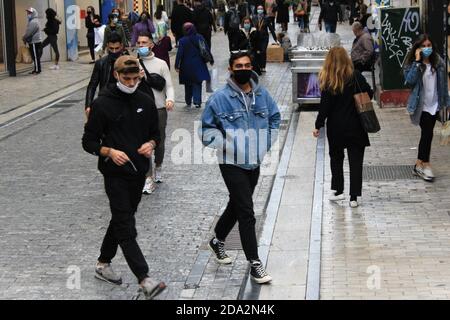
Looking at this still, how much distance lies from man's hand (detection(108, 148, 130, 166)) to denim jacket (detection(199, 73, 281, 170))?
767mm

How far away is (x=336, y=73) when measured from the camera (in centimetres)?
1032

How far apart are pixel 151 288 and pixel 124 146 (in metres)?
1.10

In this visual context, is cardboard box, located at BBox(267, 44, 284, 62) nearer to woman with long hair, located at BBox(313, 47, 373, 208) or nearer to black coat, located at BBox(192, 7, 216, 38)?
black coat, located at BBox(192, 7, 216, 38)

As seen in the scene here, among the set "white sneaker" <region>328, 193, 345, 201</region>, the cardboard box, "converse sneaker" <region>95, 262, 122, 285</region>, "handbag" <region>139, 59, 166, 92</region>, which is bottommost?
the cardboard box

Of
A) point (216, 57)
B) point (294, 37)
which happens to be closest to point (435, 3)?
point (216, 57)

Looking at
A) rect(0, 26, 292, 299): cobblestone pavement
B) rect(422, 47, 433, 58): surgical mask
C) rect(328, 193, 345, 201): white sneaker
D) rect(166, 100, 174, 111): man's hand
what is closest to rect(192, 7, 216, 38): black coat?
rect(0, 26, 292, 299): cobblestone pavement

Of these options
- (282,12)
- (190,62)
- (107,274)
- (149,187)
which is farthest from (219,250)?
(282,12)

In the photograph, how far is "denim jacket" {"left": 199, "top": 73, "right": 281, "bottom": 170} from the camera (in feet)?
25.7

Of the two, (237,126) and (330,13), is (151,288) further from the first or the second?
(330,13)

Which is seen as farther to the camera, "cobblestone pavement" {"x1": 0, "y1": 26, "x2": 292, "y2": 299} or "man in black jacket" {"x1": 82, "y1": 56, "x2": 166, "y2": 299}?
"cobblestone pavement" {"x1": 0, "y1": 26, "x2": 292, "y2": 299}

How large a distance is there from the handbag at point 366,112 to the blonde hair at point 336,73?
0.50 feet

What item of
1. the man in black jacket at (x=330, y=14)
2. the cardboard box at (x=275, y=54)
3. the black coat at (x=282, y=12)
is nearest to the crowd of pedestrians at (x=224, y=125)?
the cardboard box at (x=275, y=54)

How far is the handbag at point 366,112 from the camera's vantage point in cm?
1021

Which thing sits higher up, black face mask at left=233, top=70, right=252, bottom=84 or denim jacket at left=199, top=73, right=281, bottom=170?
black face mask at left=233, top=70, right=252, bottom=84
